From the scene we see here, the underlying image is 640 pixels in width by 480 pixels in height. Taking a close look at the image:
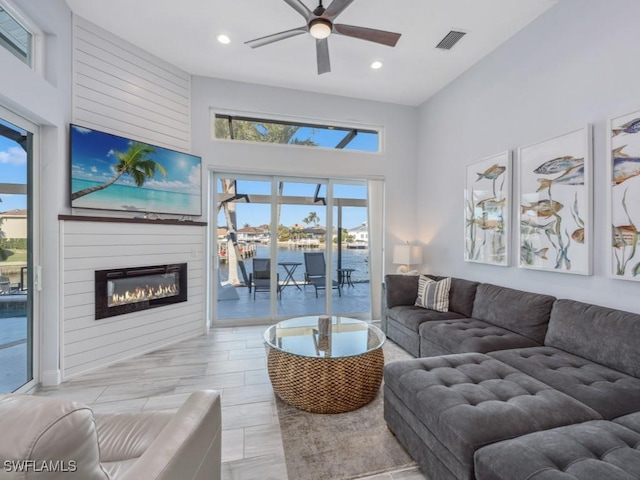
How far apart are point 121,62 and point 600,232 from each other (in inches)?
204

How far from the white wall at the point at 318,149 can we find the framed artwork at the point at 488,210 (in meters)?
1.30

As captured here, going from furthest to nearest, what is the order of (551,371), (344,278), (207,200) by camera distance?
(344,278)
(207,200)
(551,371)

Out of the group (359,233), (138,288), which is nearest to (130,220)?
(138,288)

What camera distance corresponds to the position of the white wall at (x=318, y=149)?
4.36 m

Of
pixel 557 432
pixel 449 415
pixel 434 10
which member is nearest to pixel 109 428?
pixel 449 415

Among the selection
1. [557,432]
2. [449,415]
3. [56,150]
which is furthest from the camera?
[56,150]

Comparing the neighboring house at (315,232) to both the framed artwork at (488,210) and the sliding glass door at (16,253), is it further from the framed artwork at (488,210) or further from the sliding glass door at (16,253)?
the sliding glass door at (16,253)

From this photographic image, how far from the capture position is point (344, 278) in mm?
5211

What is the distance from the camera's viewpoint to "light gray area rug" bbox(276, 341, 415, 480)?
178 cm

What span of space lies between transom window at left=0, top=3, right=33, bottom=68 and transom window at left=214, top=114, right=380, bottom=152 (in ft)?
6.76

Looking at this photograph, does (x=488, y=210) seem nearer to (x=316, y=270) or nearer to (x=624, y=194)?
(x=624, y=194)

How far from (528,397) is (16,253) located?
386 centimetres

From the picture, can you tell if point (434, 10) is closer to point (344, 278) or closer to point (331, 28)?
point (331, 28)

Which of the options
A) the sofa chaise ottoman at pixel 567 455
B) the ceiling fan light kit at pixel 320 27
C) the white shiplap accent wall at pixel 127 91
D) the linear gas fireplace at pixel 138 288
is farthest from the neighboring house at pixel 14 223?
the sofa chaise ottoman at pixel 567 455
